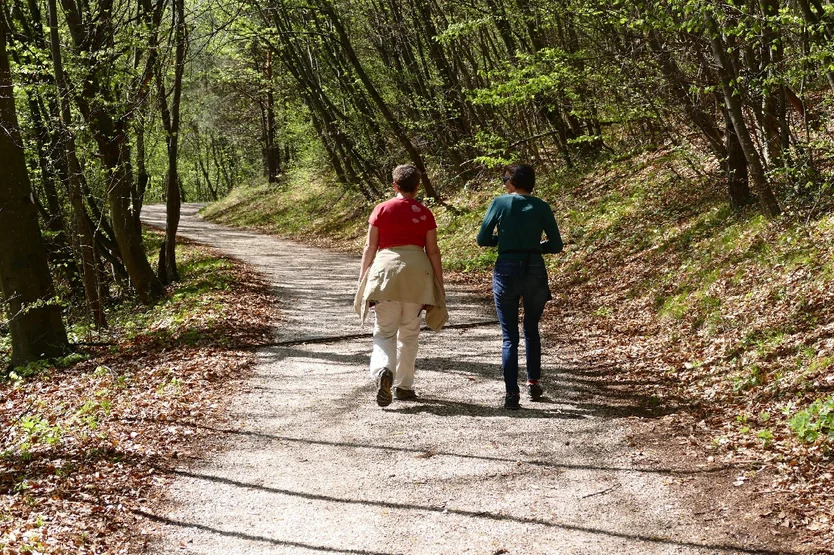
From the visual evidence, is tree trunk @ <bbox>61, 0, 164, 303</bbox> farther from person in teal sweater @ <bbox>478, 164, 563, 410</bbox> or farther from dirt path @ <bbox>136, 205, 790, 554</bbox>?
A: person in teal sweater @ <bbox>478, 164, 563, 410</bbox>

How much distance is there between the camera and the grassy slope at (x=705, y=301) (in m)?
6.03

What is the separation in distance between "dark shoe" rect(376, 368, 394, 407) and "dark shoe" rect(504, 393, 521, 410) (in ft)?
3.48

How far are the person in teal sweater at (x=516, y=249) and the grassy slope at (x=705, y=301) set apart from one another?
60.6 inches

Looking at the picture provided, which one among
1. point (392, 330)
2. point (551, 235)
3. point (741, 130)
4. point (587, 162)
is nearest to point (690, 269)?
point (741, 130)

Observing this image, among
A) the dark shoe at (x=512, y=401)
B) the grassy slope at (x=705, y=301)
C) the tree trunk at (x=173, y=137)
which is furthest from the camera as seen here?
the tree trunk at (x=173, y=137)

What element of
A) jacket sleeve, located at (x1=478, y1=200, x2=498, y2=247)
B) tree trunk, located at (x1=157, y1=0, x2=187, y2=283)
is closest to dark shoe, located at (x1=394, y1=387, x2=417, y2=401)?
jacket sleeve, located at (x1=478, y1=200, x2=498, y2=247)

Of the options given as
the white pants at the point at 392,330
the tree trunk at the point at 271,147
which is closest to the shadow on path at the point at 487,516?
the white pants at the point at 392,330

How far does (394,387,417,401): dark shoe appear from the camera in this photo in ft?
23.5

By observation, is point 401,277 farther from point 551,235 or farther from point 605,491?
point 605,491

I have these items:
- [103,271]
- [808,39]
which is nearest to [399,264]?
[808,39]

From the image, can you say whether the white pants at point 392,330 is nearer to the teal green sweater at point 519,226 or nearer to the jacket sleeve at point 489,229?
the jacket sleeve at point 489,229

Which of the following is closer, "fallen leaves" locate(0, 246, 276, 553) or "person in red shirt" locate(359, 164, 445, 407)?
"fallen leaves" locate(0, 246, 276, 553)

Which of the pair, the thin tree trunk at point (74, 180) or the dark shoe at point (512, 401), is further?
Answer: the thin tree trunk at point (74, 180)

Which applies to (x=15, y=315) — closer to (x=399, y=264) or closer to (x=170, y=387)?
(x=170, y=387)
